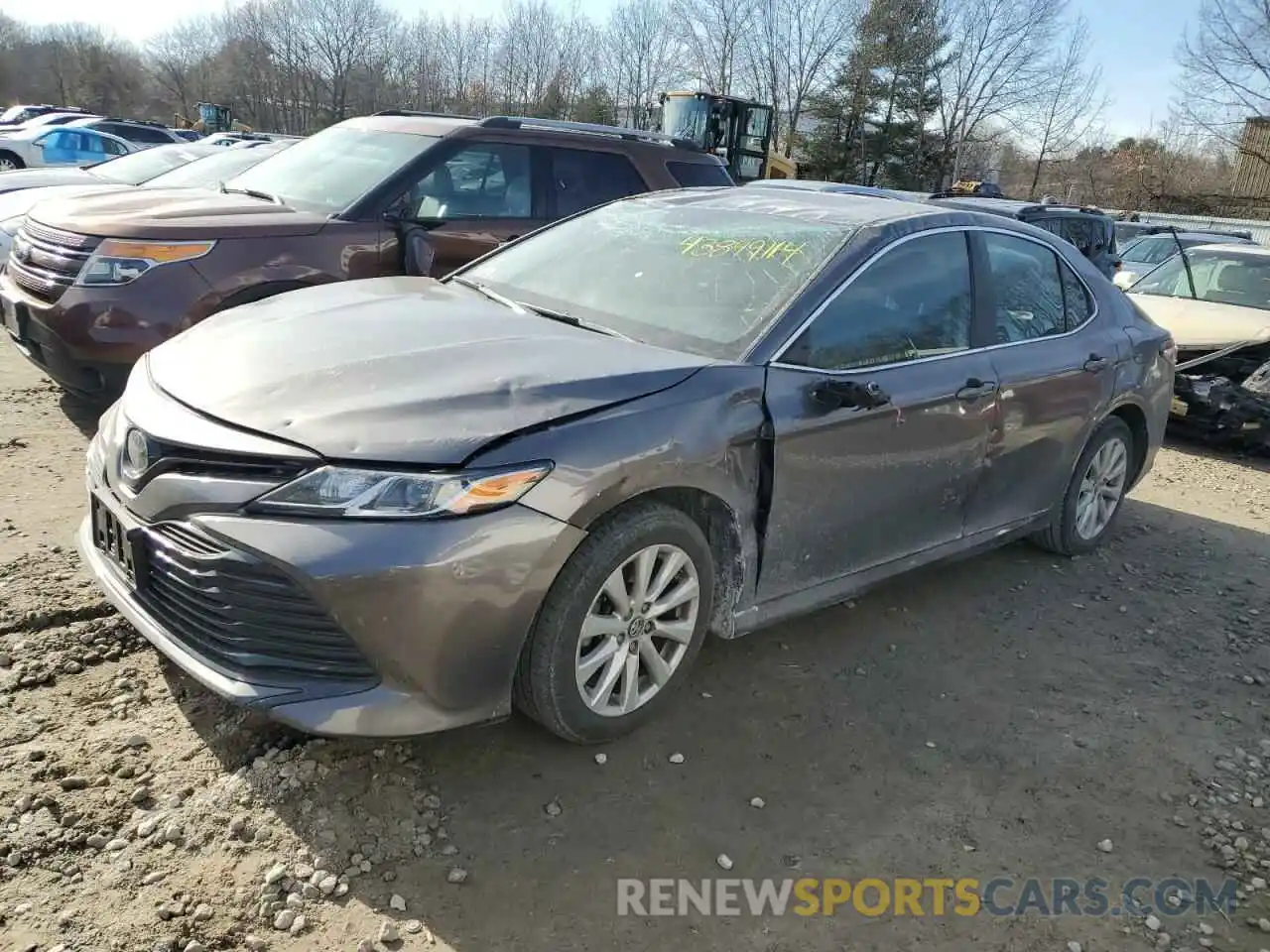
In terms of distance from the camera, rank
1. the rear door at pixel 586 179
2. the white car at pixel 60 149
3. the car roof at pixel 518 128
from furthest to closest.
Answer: the white car at pixel 60 149 → the rear door at pixel 586 179 → the car roof at pixel 518 128

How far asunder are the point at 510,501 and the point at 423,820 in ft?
2.99

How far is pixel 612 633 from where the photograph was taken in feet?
9.27

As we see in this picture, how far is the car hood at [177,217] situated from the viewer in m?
4.92

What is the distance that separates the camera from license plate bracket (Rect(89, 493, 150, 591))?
2.61m

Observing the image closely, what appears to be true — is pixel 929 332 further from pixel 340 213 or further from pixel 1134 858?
pixel 340 213

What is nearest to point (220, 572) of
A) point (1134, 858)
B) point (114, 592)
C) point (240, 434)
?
point (240, 434)

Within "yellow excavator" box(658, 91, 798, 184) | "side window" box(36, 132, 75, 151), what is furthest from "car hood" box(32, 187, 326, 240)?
"yellow excavator" box(658, 91, 798, 184)

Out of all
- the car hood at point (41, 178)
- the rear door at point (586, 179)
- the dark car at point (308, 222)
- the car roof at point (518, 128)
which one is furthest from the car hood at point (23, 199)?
the rear door at point (586, 179)

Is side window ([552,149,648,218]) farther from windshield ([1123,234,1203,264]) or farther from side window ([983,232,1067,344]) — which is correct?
windshield ([1123,234,1203,264])

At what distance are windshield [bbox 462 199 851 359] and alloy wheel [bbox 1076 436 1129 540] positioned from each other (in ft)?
7.15

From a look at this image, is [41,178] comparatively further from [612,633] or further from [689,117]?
[689,117]

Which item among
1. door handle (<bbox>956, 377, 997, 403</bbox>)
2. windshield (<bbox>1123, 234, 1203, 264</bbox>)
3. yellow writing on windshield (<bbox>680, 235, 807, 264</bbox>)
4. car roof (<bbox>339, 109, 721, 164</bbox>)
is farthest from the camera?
windshield (<bbox>1123, 234, 1203, 264</bbox>)

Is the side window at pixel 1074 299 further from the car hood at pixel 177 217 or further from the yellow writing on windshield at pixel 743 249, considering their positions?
the car hood at pixel 177 217

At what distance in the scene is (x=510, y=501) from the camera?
2482mm
